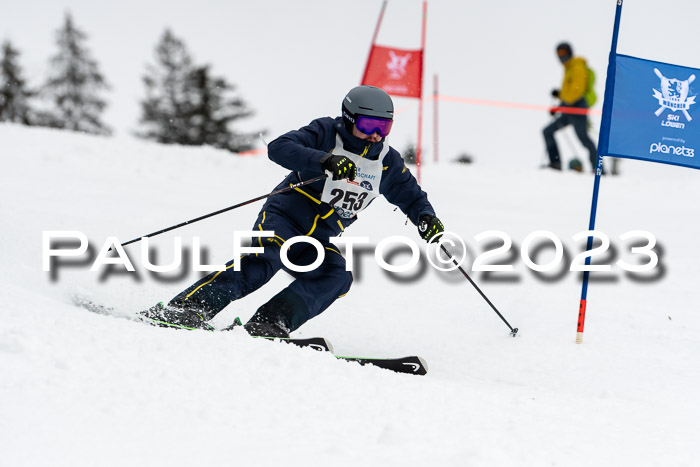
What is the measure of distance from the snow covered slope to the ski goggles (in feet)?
4.69

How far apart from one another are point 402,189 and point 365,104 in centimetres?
76

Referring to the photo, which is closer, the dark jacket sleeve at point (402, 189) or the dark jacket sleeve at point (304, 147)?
the dark jacket sleeve at point (304, 147)

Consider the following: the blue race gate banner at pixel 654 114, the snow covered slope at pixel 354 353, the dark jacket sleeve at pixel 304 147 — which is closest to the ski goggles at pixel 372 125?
the dark jacket sleeve at pixel 304 147

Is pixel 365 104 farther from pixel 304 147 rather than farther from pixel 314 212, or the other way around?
pixel 314 212

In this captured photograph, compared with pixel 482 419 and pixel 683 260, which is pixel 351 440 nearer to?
pixel 482 419

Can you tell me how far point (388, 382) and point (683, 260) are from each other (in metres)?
4.82

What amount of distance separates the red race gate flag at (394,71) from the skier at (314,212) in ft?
21.1

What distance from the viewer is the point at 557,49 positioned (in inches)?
408

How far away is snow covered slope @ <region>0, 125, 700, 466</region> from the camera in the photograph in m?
2.19

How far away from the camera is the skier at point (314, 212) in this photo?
3.77m

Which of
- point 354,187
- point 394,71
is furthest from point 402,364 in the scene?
point 394,71

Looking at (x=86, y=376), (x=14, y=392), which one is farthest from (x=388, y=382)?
(x=14, y=392)

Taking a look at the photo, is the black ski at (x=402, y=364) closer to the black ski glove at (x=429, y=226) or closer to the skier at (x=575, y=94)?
the black ski glove at (x=429, y=226)

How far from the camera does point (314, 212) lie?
13.7 feet
